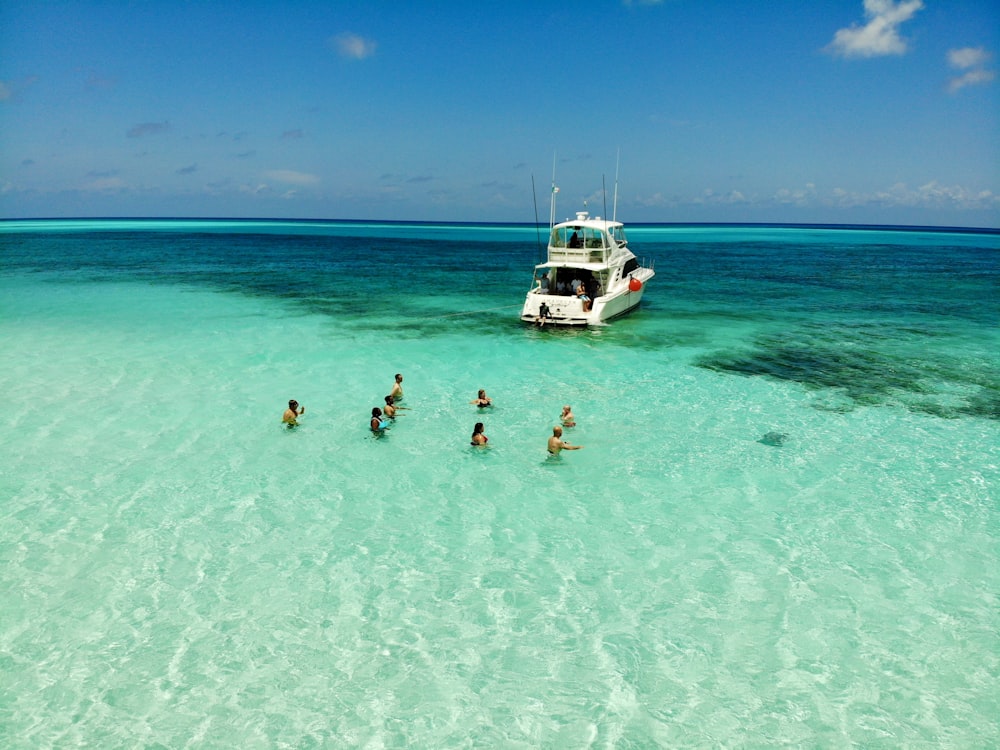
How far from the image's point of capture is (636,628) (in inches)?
271

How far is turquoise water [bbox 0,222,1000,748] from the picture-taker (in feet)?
19.2

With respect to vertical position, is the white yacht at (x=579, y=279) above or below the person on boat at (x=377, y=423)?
above

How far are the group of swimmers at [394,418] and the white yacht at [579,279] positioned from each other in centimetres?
817

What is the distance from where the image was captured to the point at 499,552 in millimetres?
8336

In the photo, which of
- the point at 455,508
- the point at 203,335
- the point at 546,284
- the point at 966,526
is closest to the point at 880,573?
the point at 966,526

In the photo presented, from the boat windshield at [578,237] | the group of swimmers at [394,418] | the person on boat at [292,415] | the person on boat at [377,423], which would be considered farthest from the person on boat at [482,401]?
the boat windshield at [578,237]

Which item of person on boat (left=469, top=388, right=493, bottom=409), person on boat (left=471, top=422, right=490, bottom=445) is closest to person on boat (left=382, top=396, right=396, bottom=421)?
person on boat (left=469, top=388, right=493, bottom=409)

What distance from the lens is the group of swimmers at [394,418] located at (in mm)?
11227

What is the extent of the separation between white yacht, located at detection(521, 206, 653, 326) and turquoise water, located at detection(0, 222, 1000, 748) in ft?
12.5

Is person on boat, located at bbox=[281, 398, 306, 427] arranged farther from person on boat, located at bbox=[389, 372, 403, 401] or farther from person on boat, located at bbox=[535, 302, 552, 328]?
person on boat, located at bbox=[535, 302, 552, 328]

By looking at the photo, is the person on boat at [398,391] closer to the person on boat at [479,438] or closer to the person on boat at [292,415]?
the person on boat at [292,415]

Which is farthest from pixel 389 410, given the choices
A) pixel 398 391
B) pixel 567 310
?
pixel 567 310

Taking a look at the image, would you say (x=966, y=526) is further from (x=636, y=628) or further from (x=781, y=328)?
(x=781, y=328)

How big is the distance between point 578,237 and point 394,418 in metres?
12.8
